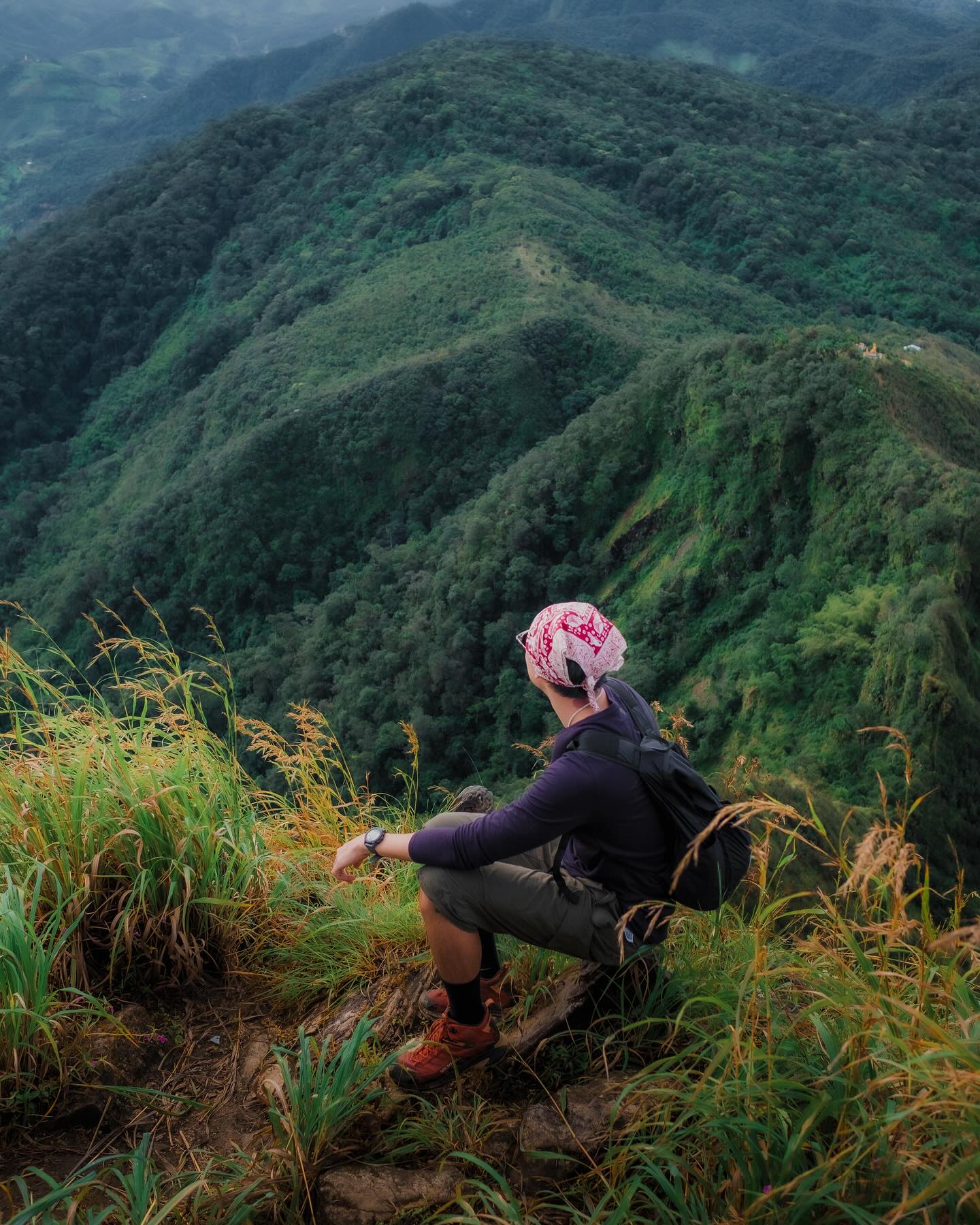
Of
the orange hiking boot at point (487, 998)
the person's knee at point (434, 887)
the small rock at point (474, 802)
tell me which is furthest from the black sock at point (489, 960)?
the small rock at point (474, 802)

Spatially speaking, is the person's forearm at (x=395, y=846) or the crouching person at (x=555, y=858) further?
the person's forearm at (x=395, y=846)

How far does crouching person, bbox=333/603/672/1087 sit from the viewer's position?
259cm

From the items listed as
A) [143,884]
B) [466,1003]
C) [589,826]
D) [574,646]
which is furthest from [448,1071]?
[574,646]

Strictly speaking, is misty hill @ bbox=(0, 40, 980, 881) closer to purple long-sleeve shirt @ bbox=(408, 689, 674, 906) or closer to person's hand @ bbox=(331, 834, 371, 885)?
purple long-sleeve shirt @ bbox=(408, 689, 674, 906)

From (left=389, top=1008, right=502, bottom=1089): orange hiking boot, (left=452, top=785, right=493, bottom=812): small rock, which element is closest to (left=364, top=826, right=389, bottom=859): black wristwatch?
(left=389, top=1008, right=502, bottom=1089): orange hiking boot

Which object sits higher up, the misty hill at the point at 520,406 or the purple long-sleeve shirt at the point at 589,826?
the purple long-sleeve shirt at the point at 589,826

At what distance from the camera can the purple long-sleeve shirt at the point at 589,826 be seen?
257 centimetres

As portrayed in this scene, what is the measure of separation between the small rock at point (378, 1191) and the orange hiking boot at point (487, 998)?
1.76 ft

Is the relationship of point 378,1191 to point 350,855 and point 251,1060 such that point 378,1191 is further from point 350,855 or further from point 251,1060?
point 350,855

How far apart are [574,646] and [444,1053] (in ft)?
4.12

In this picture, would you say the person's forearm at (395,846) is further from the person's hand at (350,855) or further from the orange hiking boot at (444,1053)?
the orange hiking boot at (444,1053)

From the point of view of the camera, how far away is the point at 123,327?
63.0m

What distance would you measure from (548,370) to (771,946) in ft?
123

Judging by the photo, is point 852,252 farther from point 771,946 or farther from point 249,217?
point 771,946
